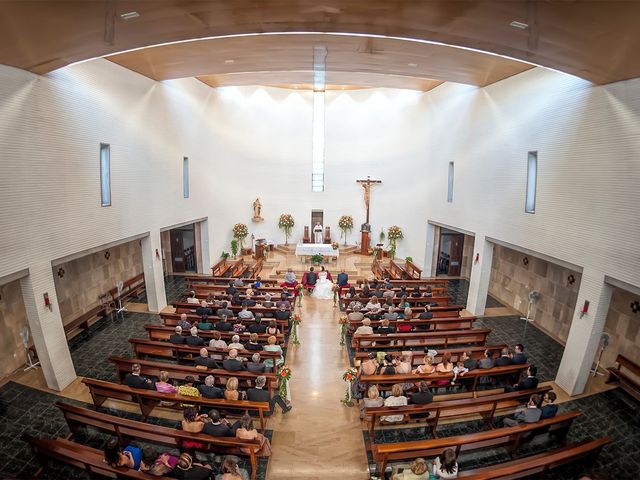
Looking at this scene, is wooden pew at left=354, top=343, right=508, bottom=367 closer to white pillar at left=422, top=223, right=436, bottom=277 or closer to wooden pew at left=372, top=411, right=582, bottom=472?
wooden pew at left=372, top=411, right=582, bottom=472

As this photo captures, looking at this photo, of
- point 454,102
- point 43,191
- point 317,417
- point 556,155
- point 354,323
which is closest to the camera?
point 317,417

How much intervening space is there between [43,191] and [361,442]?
790 centimetres

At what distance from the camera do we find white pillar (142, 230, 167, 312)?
11.2m

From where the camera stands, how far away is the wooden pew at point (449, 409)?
565cm

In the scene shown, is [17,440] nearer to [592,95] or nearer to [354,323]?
[354,323]

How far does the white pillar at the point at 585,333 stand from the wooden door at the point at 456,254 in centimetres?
858

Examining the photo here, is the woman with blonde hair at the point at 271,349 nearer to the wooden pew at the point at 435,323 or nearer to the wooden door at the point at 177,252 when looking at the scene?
the wooden pew at the point at 435,323

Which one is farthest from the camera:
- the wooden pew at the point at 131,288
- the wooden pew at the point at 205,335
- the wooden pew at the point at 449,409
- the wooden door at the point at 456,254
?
the wooden door at the point at 456,254

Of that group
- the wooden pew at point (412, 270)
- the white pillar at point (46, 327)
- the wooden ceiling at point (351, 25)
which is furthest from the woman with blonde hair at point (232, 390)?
the wooden pew at point (412, 270)

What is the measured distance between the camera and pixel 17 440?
19.1 feet

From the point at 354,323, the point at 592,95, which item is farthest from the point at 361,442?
the point at 592,95

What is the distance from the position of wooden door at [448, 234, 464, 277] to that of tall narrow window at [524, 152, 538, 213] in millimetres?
6972

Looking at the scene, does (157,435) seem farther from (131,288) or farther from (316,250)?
(316,250)

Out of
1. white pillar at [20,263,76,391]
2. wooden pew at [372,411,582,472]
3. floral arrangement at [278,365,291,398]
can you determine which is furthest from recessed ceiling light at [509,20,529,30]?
white pillar at [20,263,76,391]
